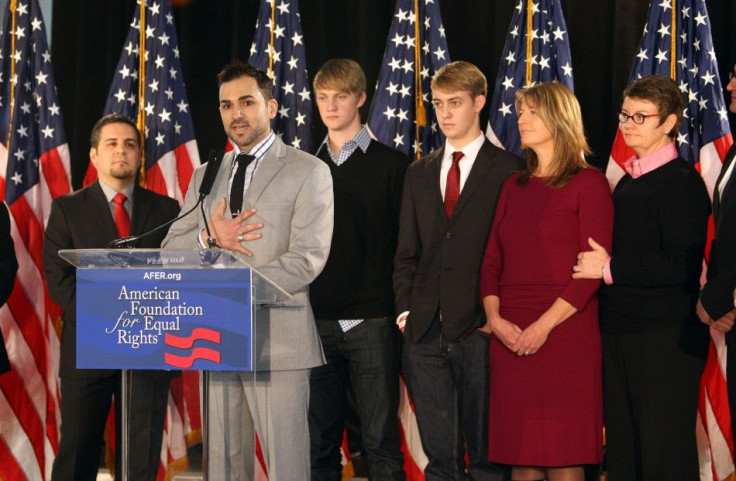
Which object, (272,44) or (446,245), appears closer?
(446,245)

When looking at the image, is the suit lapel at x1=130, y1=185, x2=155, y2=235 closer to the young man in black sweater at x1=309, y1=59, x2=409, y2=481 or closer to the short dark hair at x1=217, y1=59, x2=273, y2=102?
the young man in black sweater at x1=309, y1=59, x2=409, y2=481

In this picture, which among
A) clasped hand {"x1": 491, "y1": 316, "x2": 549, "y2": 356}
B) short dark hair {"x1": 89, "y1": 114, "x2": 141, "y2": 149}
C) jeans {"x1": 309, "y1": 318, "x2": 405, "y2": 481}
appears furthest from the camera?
short dark hair {"x1": 89, "y1": 114, "x2": 141, "y2": 149}

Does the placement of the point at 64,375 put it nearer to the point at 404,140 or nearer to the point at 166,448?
the point at 166,448

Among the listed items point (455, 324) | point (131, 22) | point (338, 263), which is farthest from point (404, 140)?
point (131, 22)

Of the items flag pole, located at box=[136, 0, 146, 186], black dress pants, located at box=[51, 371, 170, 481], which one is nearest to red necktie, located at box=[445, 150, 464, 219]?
black dress pants, located at box=[51, 371, 170, 481]

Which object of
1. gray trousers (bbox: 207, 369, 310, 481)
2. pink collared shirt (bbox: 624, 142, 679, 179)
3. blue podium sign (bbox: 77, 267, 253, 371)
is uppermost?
pink collared shirt (bbox: 624, 142, 679, 179)

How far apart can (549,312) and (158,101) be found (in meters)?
2.69

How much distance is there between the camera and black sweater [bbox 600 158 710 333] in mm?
3330

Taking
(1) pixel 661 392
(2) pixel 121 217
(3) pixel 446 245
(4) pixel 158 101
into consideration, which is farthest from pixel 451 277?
(4) pixel 158 101

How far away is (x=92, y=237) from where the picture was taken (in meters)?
4.27

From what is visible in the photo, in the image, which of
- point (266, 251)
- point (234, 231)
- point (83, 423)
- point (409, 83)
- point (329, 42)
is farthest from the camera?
point (329, 42)

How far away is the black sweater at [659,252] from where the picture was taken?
3.33 m

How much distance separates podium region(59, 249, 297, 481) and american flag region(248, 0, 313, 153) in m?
2.20

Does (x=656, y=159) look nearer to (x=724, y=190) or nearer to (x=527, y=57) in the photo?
(x=724, y=190)
